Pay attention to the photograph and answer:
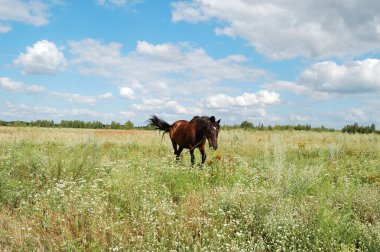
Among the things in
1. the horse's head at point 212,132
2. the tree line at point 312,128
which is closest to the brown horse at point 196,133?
the horse's head at point 212,132

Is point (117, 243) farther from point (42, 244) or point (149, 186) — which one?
point (149, 186)

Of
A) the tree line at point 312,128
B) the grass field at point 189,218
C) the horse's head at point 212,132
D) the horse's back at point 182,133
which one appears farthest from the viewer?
the tree line at point 312,128

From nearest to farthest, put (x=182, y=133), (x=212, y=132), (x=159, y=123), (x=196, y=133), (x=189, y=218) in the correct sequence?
(x=189, y=218) < (x=212, y=132) < (x=196, y=133) < (x=182, y=133) < (x=159, y=123)

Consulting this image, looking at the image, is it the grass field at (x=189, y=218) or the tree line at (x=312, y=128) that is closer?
the grass field at (x=189, y=218)

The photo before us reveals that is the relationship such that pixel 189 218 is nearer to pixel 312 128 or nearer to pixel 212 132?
pixel 212 132

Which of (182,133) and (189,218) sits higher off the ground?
(182,133)

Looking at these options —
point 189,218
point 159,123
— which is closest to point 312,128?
point 159,123

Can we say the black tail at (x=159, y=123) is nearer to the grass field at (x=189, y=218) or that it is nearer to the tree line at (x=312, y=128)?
the grass field at (x=189, y=218)

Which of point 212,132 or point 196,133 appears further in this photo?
point 196,133

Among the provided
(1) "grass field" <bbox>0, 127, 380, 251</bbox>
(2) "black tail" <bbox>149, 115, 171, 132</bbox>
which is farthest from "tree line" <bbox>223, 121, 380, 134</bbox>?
(1) "grass field" <bbox>0, 127, 380, 251</bbox>

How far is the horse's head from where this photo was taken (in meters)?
11.4

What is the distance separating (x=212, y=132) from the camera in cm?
1158

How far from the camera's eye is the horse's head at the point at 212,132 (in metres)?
11.4

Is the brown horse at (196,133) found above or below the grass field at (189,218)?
above
